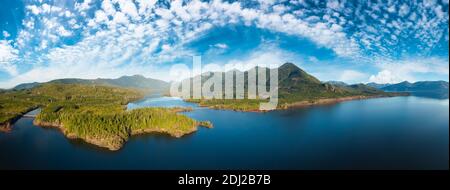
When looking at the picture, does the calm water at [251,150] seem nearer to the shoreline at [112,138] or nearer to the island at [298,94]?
the shoreline at [112,138]

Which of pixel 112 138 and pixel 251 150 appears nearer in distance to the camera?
pixel 251 150

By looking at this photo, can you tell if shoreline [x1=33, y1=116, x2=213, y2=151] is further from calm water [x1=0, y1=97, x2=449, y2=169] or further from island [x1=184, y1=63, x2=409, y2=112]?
island [x1=184, y1=63, x2=409, y2=112]

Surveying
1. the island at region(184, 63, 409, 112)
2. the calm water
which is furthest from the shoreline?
the island at region(184, 63, 409, 112)

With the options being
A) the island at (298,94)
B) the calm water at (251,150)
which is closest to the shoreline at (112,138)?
the calm water at (251,150)

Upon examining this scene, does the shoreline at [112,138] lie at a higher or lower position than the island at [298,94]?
lower

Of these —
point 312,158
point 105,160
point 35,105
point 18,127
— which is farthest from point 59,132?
point 35,105

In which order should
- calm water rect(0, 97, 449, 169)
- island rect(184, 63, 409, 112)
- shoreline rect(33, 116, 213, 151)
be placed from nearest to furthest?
1. calm water rect(0, 97, 449, 169)
2. shoreline rect(33, 116, 213, 151)
3. island rect(184, 63, 409, 112)

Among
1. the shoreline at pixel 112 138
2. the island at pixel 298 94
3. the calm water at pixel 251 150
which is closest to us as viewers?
the calm water at pixel 251 150

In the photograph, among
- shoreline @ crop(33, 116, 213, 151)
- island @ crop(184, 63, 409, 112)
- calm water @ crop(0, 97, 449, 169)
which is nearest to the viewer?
calm water @ crop(0, 97, 449, 169)

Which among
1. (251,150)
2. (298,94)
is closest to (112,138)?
(251,150)

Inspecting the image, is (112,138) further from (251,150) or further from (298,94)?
(298,94)
